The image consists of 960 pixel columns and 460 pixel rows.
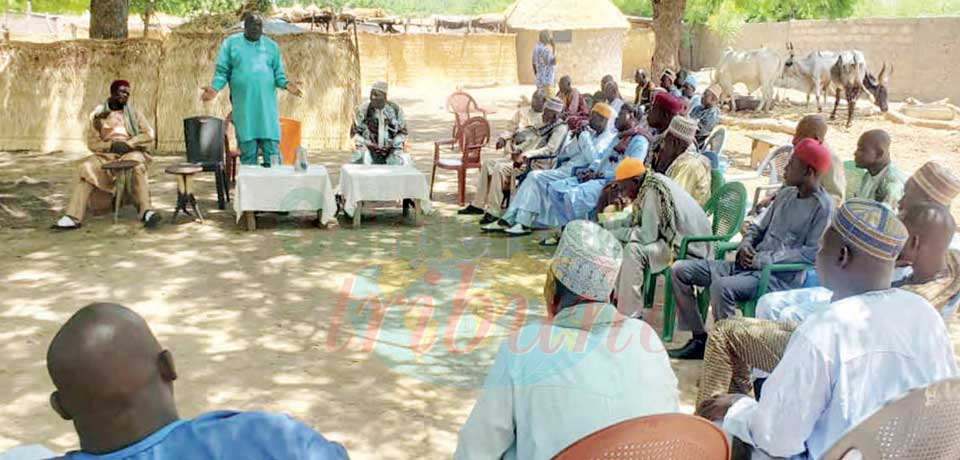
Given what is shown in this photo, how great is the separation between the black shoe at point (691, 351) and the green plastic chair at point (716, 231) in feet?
0.92

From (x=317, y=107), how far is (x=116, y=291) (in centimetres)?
756

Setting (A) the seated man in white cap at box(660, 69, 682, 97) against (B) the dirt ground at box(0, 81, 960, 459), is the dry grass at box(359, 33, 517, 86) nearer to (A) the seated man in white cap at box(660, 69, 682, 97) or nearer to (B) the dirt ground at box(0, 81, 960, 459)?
(A) the seated man in white cap at box(660, 69, 682, 97)

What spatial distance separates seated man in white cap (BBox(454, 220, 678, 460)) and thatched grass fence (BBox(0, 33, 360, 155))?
1146cm

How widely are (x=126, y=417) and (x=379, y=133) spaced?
729cm

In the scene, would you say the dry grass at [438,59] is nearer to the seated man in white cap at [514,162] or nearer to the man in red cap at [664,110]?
the seated man in white cap at [514,162]

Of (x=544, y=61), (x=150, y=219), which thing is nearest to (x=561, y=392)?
(x=150, y=219)

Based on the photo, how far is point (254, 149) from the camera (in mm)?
9023

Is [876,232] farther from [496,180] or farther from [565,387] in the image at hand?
[496,180]

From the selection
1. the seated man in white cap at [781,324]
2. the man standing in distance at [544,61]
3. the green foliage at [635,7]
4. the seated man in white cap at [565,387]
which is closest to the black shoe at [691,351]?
the seated man in white cap at [781,324]

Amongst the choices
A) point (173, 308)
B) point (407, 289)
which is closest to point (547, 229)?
point (407, 289)

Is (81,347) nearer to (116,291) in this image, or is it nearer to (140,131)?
(116,291)

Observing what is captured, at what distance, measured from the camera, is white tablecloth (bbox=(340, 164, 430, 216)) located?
316 inches

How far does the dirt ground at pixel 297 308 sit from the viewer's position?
4227 mm

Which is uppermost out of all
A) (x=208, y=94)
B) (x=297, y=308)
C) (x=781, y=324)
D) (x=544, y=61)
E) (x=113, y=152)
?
(x=544, y=61)
